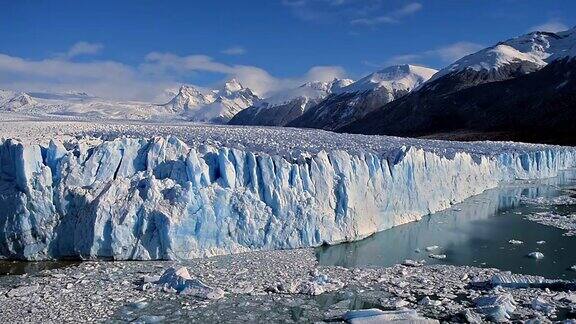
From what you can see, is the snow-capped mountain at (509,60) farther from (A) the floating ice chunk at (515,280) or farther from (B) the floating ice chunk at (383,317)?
(B) the floating ice chunk at (383,317)

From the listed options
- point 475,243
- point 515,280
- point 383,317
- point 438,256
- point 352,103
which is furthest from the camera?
point 352,103

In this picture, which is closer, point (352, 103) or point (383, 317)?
point (383, 317)

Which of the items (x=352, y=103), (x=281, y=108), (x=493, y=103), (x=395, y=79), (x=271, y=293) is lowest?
(x=271, y=293)

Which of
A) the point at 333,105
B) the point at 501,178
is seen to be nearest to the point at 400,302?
the point at 501,178

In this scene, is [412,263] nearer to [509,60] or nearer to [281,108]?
[509,60]

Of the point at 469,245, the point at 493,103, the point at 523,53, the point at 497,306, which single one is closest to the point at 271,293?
the point at 497,306
